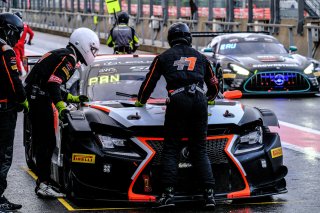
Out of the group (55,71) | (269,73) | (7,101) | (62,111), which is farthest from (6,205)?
(269,73)

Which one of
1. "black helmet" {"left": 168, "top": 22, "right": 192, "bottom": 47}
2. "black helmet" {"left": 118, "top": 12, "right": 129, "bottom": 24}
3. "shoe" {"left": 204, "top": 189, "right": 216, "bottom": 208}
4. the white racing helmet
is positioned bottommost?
"shoe" {"left": 204, "top": 189, "right": 216, "bottom": 208}

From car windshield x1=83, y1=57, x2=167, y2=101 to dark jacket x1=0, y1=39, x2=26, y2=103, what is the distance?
1527 mm

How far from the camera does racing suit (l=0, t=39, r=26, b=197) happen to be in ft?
29.6

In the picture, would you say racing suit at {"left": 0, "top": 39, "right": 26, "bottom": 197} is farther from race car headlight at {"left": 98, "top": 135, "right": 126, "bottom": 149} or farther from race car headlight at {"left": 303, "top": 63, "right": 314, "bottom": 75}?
race car headlight at {"left": 303, "top": 63, "right": 314, "bottom": 75}

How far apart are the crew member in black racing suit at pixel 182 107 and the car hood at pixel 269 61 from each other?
39.4 ft

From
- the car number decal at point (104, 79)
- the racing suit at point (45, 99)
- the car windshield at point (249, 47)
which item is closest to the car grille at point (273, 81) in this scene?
the car windshield at point (249, 47)

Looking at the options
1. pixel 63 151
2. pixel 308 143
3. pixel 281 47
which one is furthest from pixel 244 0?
pixel 63 151

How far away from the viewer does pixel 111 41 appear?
73.2 feet

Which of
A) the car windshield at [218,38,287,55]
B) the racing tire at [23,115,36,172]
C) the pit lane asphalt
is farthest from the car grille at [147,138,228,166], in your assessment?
the car windshield at [218,38,287,55]

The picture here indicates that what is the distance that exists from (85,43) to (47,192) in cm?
140

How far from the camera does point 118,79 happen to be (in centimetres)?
1084

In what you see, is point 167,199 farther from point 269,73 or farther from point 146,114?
point 269,73

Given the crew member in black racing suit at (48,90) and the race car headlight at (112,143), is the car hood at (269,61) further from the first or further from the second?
the race car headlight at (112,143)

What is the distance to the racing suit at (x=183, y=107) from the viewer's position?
8.91 m
